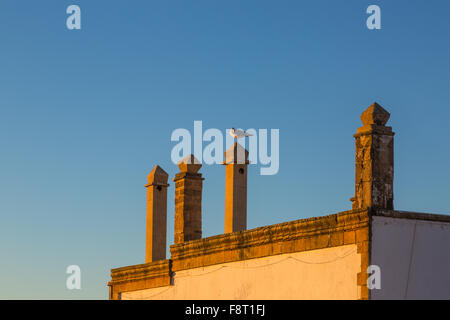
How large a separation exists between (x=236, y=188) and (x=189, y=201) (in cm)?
126

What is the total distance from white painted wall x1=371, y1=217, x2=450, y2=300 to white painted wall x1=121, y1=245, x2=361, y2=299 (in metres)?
0.45

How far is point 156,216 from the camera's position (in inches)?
864

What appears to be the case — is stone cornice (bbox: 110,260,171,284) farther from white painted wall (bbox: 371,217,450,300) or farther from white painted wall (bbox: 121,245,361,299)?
white painted wall (bbox: 371,217,450,300)

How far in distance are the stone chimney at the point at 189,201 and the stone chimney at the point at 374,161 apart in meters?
5.87

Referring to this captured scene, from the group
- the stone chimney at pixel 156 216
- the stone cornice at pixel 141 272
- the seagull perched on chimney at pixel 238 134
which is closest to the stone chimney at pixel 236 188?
the seagull perched on chimney at pixel 238 134

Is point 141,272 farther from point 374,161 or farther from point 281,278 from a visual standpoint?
point 374,161

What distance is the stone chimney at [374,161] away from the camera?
1501cm

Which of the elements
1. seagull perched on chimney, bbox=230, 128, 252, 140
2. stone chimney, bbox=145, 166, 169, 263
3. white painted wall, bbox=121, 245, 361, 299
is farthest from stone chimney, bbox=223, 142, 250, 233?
stone chimney, bbox=145, 166, 169, 263

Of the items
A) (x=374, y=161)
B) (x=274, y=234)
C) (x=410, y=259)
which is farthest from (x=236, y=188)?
(x=410, y=259)

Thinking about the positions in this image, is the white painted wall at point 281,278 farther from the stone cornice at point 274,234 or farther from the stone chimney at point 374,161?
the stone chimney at point 374,161

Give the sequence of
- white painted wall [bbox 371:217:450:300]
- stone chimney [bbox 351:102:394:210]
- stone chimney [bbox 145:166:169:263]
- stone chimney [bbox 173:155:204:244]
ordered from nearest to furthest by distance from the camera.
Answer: white painted wall [bbox 371:217:450:300] < stone chimney [bbox 351:102:394:210] < stone chimney [bbox 173:155:204:244] < stone chimney [bbox 145:166:169:263]

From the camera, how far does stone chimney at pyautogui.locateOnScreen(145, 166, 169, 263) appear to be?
71.8 feet
